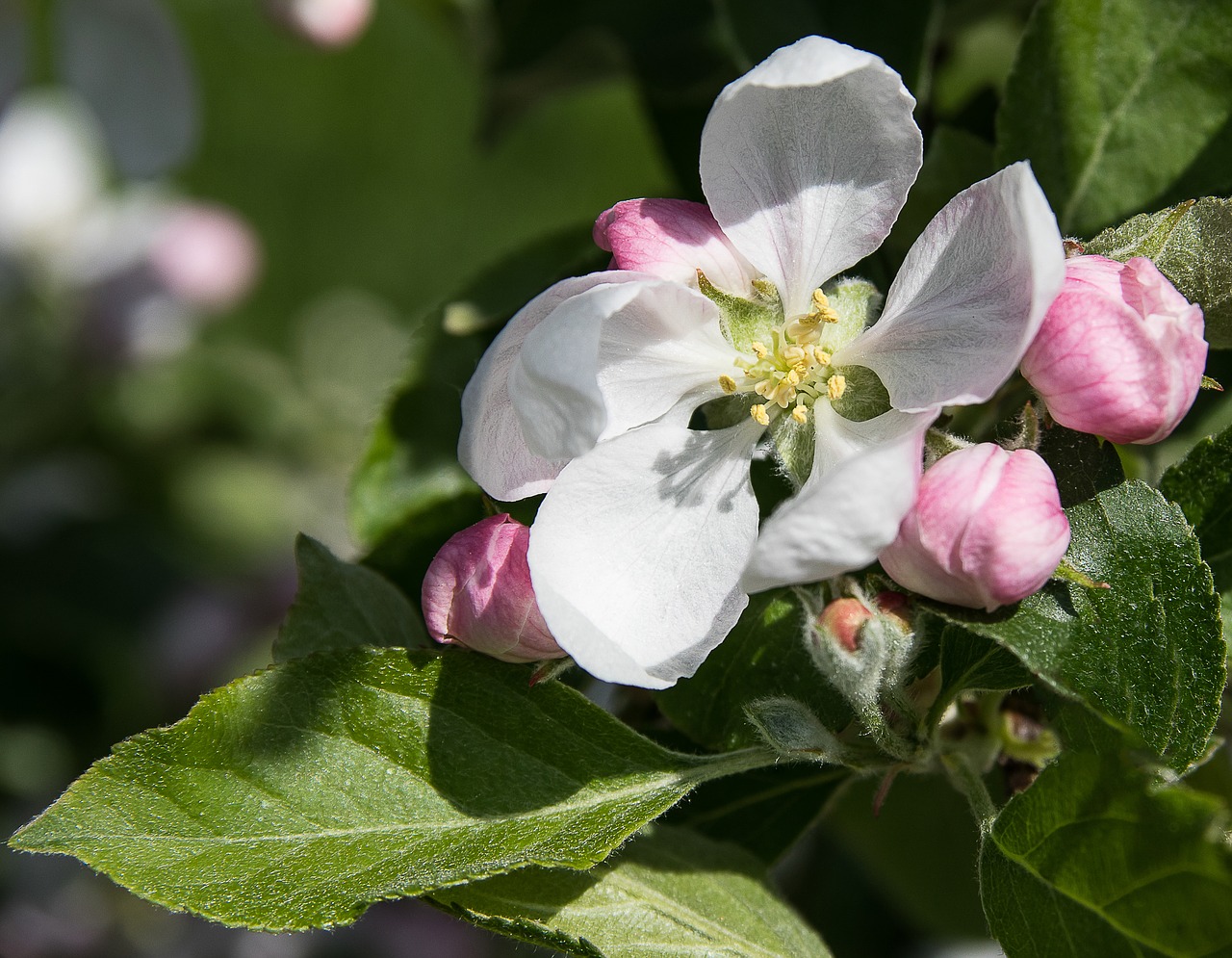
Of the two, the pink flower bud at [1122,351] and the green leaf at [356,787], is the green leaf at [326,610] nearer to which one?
the green leaf at [356,787]

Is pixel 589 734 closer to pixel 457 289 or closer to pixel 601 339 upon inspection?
pixel 601 339

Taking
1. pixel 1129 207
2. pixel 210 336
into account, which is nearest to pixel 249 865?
pixel 1129 207

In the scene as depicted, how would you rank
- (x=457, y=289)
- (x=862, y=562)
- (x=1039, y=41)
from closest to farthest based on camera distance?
(x=862, y=562), (x=1039, y=41), (x=457, y=289)

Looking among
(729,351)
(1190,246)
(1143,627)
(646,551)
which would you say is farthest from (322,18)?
(1143,627)

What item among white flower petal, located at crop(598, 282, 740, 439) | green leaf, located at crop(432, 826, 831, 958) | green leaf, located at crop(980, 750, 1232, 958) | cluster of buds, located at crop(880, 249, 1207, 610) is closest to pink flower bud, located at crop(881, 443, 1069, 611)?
cluster of buds, located at crop(880, 249, 1207, 610)

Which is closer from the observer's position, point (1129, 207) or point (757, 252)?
point (757, 252)

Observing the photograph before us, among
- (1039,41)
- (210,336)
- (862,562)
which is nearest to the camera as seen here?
(862,562)

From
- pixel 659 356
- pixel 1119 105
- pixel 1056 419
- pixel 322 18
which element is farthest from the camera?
pixel 322 18

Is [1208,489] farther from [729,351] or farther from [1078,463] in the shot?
[729,351]
